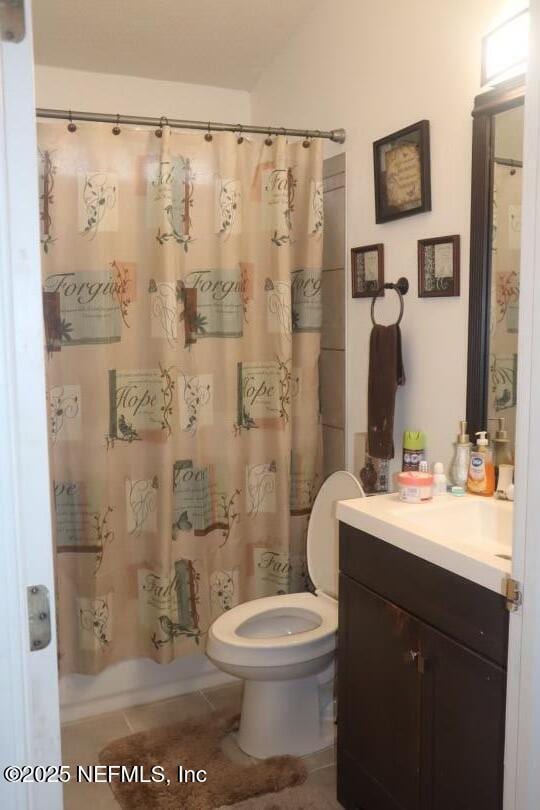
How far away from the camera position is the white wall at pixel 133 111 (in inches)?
100

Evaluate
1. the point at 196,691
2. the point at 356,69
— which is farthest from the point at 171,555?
the point at 356,69

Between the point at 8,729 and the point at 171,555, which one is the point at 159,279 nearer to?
the point at 171,555

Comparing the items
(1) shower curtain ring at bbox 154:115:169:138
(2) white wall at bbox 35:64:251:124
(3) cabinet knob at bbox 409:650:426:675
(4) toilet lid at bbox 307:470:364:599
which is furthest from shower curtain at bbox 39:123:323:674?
(3) cabinet knob at bbox 409:650:426:675

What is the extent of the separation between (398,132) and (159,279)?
3.03ft

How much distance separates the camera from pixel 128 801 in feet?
6.68

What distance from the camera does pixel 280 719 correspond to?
2.23 m

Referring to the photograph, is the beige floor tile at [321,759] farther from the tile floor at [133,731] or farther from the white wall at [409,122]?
the white wall at [409,122]

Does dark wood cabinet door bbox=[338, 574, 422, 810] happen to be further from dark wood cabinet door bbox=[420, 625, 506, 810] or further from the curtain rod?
the curtain rod

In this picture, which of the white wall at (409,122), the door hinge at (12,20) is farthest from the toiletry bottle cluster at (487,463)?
the door hinge at (12,20)

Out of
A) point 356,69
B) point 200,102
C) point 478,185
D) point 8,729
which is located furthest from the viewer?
point 200,102

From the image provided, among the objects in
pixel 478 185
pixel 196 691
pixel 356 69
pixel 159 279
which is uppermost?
pixel 356 69

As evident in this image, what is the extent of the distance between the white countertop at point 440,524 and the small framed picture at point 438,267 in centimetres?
61

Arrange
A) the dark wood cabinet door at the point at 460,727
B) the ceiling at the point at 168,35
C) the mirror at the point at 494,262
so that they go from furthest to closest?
the ceiling at the point at 168,35
the mirror at the point at 494,262
the dark wood cabinet door at the point at 460,727

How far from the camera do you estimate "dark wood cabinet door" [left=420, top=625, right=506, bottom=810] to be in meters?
1.38
